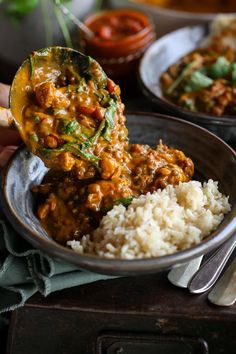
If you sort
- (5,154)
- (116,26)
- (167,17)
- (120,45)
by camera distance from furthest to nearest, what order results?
1. (167,17)
2. (116,26)
3. (120,45)
4. (5,154)

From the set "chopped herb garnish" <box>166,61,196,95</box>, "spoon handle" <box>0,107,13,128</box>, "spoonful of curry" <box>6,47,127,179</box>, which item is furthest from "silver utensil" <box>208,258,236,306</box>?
"chopped herb garnish" <box>166,61,196,95</box>

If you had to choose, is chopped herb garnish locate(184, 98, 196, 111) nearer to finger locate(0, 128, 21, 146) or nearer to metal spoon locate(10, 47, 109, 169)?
metal spoon locate(10, 47, 109, 169)

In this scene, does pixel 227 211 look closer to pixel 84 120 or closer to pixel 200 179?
pixel 200 179

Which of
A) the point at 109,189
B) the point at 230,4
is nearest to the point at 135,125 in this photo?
the point at 109,189

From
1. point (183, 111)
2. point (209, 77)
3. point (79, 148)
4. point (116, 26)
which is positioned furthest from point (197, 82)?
point (79, 148)

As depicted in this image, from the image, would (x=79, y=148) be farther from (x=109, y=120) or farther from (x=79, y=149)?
(x=109, y=120)

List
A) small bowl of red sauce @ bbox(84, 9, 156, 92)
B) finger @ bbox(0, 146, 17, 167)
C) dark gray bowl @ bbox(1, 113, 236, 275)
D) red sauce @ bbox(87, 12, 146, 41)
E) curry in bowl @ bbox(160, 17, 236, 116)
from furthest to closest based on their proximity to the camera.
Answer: red sauce @ bbox(87, 12, 146, 41) < small bowl of red sauce @ bbox(84, 9, 156, 92) < curry in bowl @ bbox(160, 17, 236, 116) < finger @ bbox(0, 146, 17, 167) < dark gray bowl @ bbox(1, 113, 236, 275)

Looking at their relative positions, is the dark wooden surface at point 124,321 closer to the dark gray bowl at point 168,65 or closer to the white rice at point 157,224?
the white rice at point 157,224
